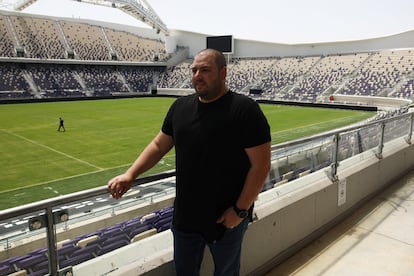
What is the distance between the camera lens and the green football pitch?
45.0 ft

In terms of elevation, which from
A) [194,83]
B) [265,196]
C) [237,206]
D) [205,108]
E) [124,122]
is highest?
[194,83]

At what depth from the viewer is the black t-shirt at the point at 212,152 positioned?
7.10 feet

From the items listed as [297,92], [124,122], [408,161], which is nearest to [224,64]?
[408,161]

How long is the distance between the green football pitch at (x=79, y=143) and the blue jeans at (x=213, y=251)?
10.6m

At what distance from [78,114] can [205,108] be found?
3340cm

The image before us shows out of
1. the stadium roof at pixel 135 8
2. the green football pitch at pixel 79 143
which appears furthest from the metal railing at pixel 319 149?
the stadium roof at pixel 135 8

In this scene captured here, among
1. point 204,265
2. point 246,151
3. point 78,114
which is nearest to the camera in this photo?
point 246,151

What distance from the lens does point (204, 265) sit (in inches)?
115

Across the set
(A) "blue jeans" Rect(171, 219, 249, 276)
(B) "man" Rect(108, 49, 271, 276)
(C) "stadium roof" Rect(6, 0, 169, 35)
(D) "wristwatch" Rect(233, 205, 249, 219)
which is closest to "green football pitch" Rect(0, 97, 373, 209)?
(A) "blue jeans" Rect(171, 219, 249, 276)

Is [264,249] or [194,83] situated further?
[264,249]

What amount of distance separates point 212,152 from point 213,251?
2.28 feet

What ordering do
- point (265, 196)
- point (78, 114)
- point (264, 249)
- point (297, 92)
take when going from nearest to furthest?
point (264, 249), point (265, 196), point (78, 114), point (297, 92)

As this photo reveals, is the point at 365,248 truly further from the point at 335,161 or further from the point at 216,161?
the point at 216,161

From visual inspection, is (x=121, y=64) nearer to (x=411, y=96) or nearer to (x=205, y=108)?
(x=411, y=96)
